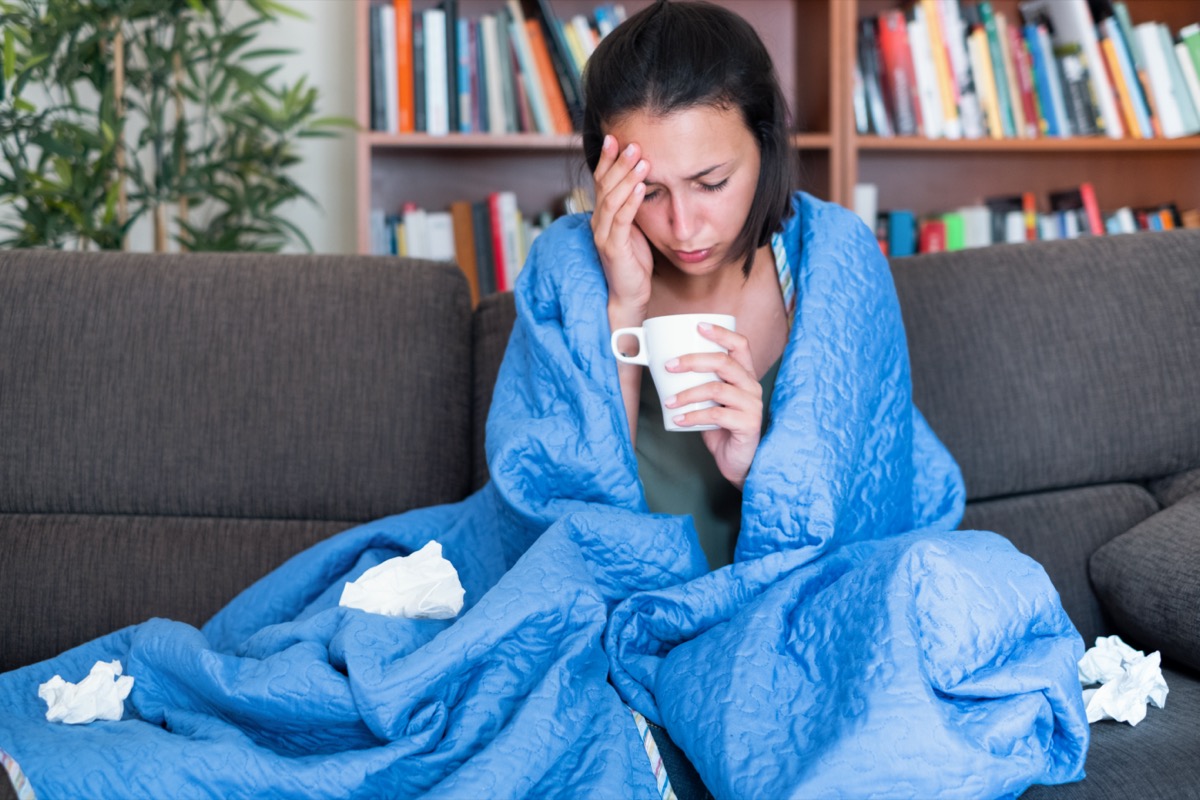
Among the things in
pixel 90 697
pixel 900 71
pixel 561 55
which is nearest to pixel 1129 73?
pixel 900 71

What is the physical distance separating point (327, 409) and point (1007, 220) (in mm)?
1949

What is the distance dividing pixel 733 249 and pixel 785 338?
13 cm

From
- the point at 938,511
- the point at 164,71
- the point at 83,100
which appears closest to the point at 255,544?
the point at 938,511

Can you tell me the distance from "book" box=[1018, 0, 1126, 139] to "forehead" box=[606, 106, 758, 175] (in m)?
1.87

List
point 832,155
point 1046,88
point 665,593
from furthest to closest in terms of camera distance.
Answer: point 1046,88 < point 832,155 < point 665,593

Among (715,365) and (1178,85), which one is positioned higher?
(1178,85)

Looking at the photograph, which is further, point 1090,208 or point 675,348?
point 1090,208

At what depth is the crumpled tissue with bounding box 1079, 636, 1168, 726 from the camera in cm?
113

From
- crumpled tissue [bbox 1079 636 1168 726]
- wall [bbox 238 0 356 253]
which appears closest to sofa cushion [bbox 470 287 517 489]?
crumpled tissue [bbox 1079 636 1168 726]

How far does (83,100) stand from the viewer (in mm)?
2619

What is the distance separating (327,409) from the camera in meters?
1.52

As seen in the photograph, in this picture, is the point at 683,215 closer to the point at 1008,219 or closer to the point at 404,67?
the point at 404,67

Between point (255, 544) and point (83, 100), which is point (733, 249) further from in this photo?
point (83, 100)

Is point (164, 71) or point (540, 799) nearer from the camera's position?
point (540, 799)
